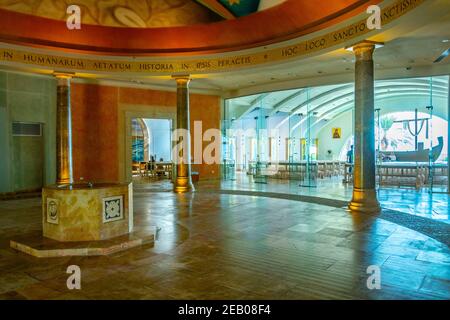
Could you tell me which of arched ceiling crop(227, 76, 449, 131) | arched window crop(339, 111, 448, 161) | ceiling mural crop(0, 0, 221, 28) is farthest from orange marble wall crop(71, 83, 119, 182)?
arched window crop(339, 111, 448, 161)

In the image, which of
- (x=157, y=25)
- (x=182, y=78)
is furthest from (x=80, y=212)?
(x=157, y=25)

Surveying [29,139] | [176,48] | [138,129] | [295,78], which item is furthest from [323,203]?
[138,129]

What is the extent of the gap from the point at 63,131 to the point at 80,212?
6.42m

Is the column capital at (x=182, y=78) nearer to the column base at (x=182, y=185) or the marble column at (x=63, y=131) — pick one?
the column base at (x=182, y=185)

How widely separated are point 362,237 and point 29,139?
33.6ft

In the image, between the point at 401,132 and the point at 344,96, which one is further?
the point at 344,96

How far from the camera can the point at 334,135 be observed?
839 inches

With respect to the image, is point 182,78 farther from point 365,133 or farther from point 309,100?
point 309,100

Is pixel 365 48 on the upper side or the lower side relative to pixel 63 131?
upper

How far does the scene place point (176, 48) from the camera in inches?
389

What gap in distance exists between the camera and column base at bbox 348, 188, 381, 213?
7000 millimetres

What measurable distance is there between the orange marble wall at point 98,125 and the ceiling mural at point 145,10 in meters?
2.74

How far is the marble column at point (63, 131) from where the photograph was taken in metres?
10.0
